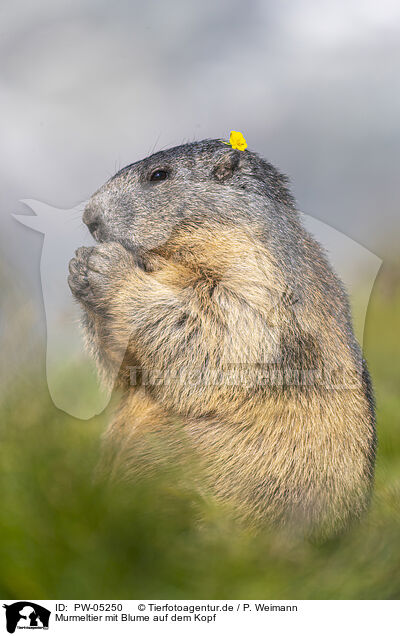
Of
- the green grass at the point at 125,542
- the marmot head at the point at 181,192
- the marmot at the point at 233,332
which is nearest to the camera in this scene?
the green grass at the point at 125,542

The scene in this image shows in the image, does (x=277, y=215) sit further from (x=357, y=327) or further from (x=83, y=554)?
(x=83, y=554)

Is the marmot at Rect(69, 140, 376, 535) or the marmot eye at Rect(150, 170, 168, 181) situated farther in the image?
the marmot eye at Rect(150, 170, 168, 181)
